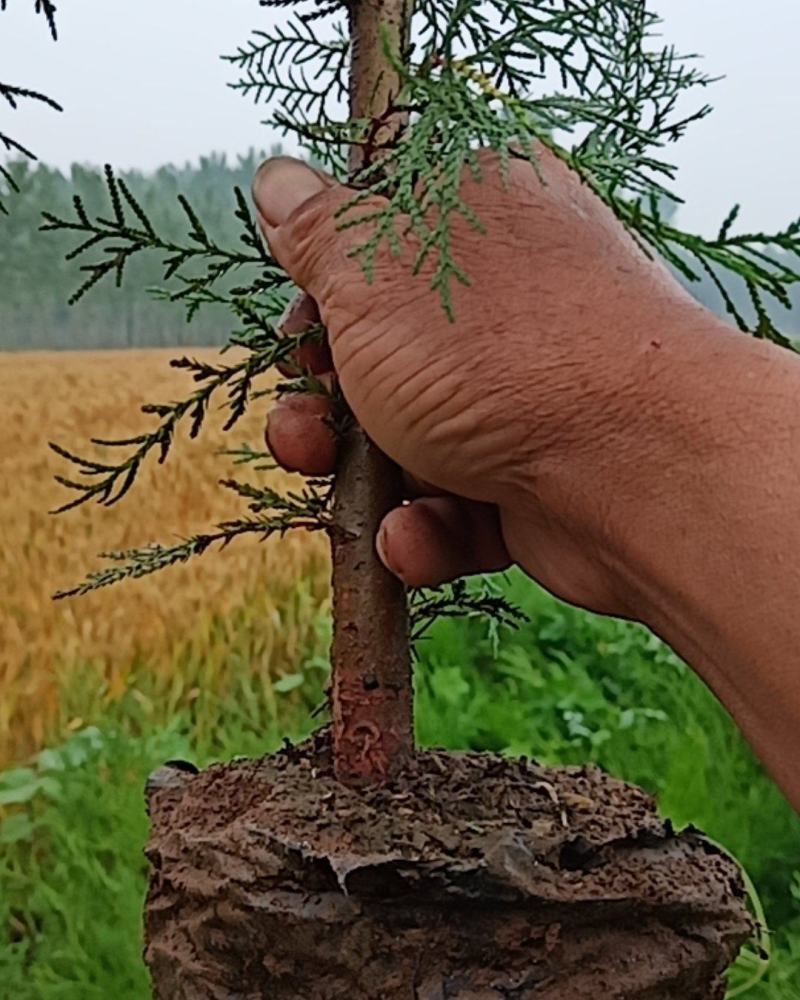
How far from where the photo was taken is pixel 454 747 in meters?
1.73

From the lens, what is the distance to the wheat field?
1715 millimetres

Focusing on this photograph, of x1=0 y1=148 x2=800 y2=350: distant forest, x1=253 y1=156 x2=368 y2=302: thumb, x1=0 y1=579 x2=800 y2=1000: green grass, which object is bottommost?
x1=0 y1=579 x2=800 y2=1000: green grass

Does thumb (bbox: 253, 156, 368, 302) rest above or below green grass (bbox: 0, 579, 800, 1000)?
above

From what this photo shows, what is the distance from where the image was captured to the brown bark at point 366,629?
840 millimetres

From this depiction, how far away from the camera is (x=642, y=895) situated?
2.47ft

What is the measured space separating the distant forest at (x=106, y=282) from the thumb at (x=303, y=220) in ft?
3.05

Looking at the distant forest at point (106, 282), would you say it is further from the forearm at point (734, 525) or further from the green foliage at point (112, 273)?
the forearm at point (734, 525)

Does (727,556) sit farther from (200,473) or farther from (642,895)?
(200,473)

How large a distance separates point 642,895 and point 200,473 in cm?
123

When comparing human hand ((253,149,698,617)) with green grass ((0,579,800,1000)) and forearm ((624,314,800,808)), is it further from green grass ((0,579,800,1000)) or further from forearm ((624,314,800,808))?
green grass ((0,579,800,1000))

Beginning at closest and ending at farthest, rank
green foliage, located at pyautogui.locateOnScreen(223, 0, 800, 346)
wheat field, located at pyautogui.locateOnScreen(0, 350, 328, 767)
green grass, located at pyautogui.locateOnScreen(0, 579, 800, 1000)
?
1. green foliage, located at pyautogui.locateOnScreen(223, 0, 800, 346)
2. green grass, located at pyautogui.locateOnScreen(0, 579, 800, 1000)
3. wheat field, located at pyautogui.locateOnScreen(0, 350, 328, 767)

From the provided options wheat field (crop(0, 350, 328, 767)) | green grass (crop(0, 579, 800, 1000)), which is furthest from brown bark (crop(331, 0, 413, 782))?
wheat field (crop(0, 350, 328, 767))

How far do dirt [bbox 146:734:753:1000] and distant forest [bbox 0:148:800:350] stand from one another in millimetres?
1069

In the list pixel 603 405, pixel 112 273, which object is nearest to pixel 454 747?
pixel 112 273
